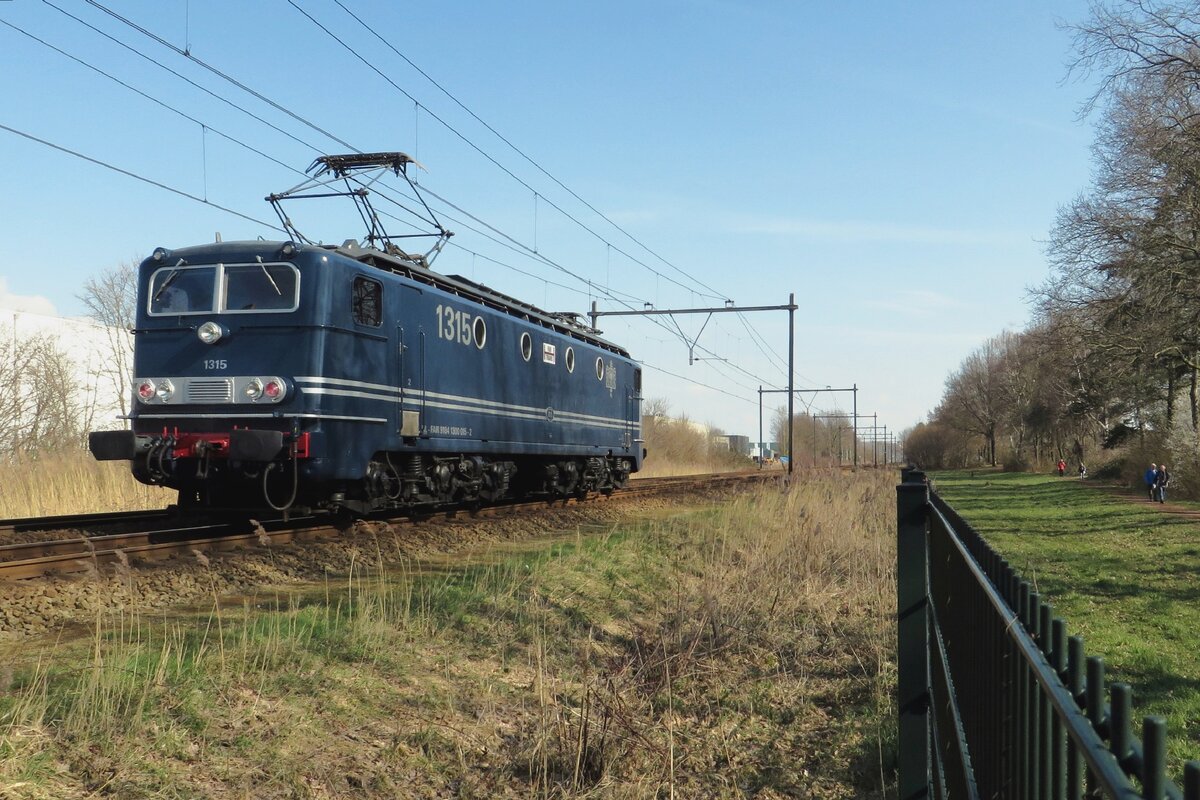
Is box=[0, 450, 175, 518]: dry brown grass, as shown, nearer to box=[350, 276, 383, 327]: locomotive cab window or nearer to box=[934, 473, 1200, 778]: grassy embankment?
box=[350, 276, 383, 327]: locomotive cab window

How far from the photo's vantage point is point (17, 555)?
977 centimetres

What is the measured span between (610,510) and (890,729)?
14329 mm

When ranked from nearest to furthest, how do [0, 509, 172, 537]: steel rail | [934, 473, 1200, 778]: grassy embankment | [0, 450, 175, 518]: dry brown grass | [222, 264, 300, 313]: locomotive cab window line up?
1. [934, 473, 1200, 778]: grassy embankment
2. [0, 509, 172, 537]: steel rail
3. [222, 264, 300, 313]: locomotive cab window
4. [0, 450, 175, 518]: dry brown grass

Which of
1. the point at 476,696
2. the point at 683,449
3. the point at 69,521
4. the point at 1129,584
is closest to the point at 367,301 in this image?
the point at 69,521

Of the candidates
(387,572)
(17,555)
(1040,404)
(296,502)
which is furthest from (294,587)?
(1040,404)

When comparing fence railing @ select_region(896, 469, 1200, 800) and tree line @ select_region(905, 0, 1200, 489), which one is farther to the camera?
tree line @ select_region(905, 0, 1200, 489)

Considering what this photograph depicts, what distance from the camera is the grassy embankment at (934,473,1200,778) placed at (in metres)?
7.35

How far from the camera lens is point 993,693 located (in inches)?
88.4

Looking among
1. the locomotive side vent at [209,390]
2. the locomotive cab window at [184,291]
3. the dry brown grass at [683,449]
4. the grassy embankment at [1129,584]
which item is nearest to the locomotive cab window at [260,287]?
the locomotive cab window at [184,291]

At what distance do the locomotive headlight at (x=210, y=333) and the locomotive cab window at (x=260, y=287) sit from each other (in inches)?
9.9

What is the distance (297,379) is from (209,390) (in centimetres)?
109

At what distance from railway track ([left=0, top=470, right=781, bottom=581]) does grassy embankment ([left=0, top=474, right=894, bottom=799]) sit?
5.01 ft

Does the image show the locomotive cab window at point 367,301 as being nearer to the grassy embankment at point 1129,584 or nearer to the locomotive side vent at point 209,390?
the locomotive side vent at point 209,390

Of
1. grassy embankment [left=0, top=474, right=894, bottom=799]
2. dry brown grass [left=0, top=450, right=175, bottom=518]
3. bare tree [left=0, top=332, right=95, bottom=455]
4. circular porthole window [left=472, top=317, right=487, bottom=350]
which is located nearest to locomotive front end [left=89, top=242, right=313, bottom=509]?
grassy embankment [left=0, top=474, right=894, bottom=799]
